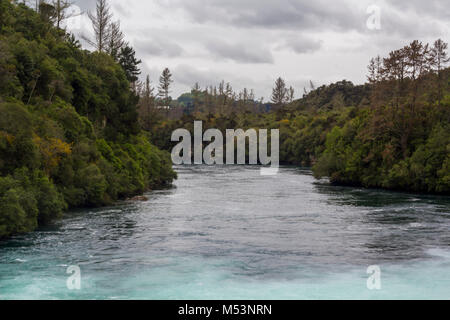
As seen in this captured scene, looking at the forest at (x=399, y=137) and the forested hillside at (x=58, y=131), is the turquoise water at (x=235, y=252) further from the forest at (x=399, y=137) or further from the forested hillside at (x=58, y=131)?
the forest at (x=399, y=137)

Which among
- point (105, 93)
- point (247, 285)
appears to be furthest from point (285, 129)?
point (247, 285)

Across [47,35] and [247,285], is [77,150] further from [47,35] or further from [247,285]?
[247,285]

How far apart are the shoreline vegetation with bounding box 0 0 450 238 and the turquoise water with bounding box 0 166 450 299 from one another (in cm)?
276

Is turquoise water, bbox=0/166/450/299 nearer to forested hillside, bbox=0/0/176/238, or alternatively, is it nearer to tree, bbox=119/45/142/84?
forested hillside, bbox=0/0/176/238

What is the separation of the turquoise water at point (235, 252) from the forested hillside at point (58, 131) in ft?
6.77

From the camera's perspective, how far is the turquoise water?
2219cm

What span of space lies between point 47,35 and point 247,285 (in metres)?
43.1

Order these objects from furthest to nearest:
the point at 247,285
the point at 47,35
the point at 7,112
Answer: the point at 47,35 < the point at 7,112 < the point at 247,285

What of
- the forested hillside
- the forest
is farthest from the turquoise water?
the forest

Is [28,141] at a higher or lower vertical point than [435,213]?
higher

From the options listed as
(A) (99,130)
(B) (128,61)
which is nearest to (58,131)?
(A) (99,130)

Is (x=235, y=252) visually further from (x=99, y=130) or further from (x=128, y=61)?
(x=128, y=61)

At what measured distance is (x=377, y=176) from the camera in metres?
64.1

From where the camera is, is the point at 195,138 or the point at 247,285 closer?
the point at 247,285
